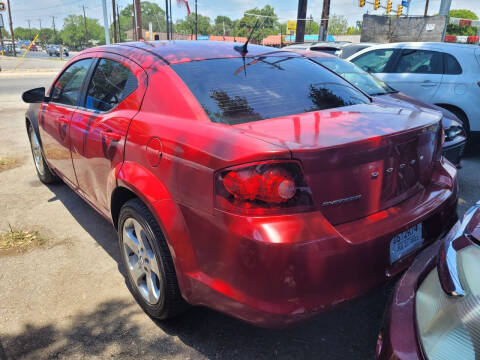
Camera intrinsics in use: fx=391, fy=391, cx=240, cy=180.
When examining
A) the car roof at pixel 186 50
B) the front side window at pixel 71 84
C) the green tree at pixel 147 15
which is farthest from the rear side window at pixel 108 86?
the green tree at pixel 147 15

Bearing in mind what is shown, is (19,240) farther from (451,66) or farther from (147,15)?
(147,15)

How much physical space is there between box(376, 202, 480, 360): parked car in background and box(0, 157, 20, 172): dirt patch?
5.64 metres

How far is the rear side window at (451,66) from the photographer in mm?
5992

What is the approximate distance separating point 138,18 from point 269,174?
3070 cm

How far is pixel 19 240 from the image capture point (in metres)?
3.52

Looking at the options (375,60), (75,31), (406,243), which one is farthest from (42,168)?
(75,31)

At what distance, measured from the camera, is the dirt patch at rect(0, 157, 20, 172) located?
18.5ft

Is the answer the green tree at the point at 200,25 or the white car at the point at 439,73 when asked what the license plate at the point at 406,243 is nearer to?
the white car at the point at 439,73

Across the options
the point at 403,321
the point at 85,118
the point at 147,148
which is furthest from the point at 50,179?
the point at 403,321

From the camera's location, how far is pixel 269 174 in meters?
1.70

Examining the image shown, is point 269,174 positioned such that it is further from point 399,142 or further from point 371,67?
point 371,67

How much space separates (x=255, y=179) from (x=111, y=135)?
4.31ft

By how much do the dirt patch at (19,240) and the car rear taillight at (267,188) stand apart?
8.20 ft

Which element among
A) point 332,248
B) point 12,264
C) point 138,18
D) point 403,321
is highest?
point 138,18
